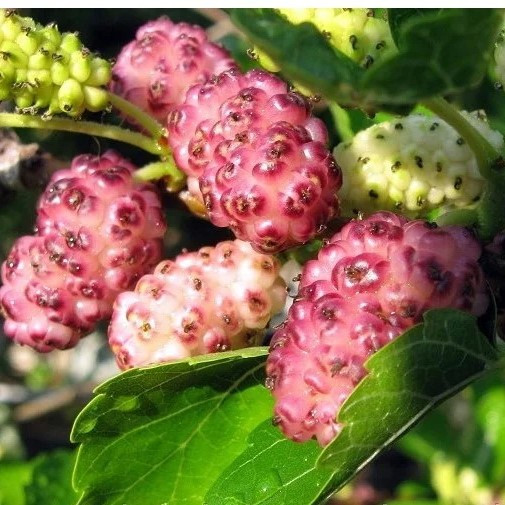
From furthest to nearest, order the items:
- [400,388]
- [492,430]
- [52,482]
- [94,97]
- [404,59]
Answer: [492,430], [52,482], [94,97], [400,388], [404,59]

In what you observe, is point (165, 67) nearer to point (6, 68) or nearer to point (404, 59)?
point (6, 68)

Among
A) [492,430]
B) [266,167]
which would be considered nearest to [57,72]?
[266,167]

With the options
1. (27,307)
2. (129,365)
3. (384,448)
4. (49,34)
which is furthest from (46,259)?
(384,448)

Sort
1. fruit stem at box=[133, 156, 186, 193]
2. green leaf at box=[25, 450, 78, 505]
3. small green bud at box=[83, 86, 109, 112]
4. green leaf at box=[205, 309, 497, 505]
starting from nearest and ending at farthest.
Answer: green leaf at box=[205, 309, 497, 505] → small green bud at box=[83, 86, 109, 112] → fruit stem at box=[133, 156, 186, 193] → green leaf at box=[25, 450, 78, 505]

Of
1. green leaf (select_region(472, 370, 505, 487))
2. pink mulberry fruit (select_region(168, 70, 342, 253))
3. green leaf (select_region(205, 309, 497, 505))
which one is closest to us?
green leaf (select_region(205, 309, 497, 505))

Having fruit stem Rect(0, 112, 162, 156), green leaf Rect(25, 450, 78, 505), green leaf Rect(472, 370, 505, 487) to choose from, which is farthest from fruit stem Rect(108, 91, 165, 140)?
green leaf Rect(472, 370, 505, 487)

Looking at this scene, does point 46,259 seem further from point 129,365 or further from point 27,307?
point 129,365

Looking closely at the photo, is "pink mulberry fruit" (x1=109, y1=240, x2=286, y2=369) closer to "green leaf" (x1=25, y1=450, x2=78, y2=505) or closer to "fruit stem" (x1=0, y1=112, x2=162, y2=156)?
"fruit stem" (x1=0, y1=112, x2=162, y2=156)
